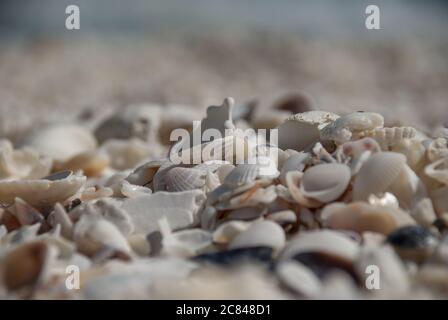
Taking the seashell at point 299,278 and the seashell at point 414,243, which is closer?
the seashell at point 299,278

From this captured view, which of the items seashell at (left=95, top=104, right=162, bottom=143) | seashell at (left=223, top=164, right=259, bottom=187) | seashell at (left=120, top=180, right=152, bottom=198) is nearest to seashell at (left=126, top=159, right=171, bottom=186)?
seashell at (left=120, top=180, right=152, bottom=198)

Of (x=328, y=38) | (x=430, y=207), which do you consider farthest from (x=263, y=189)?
(x=328, y=38)

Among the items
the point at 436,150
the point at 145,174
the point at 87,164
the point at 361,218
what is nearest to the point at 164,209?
the point at 145,174

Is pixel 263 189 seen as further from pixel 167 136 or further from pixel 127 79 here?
pixel 127 79

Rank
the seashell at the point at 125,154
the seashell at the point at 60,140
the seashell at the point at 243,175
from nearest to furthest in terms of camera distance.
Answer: the seashell at the point at 243,175 → the seashell at the point at 125,154 → the seashell at the point at 60,140

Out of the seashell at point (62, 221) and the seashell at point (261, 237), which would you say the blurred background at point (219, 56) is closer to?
the seashell at point (62, 221)

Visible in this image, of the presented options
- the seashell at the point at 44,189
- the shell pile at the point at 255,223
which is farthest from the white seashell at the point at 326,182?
the seashell at the point at 44,189

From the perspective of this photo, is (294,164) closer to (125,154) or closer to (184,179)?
(184,179)
